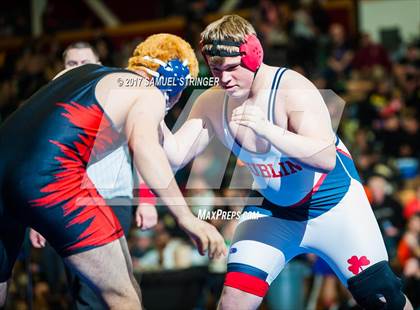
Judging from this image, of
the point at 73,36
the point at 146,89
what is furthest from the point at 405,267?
the point at 73,36

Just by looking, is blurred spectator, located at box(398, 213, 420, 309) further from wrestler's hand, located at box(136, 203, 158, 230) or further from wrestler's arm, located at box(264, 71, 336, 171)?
wrestler's arm, located at box(264, 71, 336, 171)

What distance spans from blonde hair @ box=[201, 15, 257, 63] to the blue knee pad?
52.4 inches

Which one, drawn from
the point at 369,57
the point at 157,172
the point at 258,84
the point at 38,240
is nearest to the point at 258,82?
the point at 258,84

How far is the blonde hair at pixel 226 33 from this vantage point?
14.5 ft

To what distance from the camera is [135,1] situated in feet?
53.3

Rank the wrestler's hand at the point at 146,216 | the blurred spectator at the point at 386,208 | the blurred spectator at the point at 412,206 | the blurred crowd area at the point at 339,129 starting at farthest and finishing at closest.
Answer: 1. the blurred spectator at the point at 412,206
2. the blurred spectator at the point at 386,208
3. the blurred crowd area at the point at 339,129
4. the wrestler's hand at the point at 146,216

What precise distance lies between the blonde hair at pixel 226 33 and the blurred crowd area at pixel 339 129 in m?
2.24

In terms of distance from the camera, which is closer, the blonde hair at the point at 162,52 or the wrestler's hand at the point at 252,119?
the wrestler's hand at the point at 252,119

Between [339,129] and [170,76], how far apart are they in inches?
246

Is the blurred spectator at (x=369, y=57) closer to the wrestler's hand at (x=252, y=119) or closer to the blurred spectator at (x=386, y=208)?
the blurred spectator at (x=386, y=208)

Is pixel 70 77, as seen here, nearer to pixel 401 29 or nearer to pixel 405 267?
pixel 405 267

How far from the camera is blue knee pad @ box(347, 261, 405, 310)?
4574 millimetres

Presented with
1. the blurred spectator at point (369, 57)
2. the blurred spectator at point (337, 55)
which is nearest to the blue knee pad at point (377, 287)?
the blurred spectator at point (337, 55)

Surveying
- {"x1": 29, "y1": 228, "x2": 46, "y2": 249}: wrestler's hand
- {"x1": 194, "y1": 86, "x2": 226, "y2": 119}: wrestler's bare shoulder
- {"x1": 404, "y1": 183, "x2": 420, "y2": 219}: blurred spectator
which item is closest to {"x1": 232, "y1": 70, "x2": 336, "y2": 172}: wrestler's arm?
{"x1": 194, "y1": 86, "x2": 226, "y2": 119}: wrestler's bare shoulder
